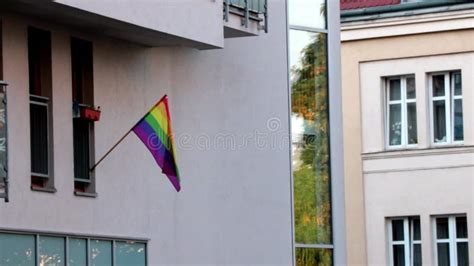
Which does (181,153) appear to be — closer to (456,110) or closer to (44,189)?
(44,189)

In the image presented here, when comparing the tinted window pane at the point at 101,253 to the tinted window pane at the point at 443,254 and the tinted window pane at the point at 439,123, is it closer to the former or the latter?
the tinted window pane at the point at 443,254

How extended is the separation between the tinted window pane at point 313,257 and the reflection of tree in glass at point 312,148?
167mm

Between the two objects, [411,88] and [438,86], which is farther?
[411,88]

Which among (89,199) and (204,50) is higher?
(204,50)

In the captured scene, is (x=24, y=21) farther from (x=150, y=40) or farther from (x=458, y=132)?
(x=458, y=132)

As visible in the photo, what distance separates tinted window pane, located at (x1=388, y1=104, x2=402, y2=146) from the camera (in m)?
46.0

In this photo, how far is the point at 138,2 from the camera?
27234 mm

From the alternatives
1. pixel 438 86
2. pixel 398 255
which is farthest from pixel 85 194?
pixel 398 255

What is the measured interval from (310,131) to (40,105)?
26.7 ft

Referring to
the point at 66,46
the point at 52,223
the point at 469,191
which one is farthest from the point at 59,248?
the point at 469,191

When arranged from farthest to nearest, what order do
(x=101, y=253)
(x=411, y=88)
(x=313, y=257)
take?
1. (x=411, y=88)
2. (x=313, y=257)
3. (x=101, y=253)

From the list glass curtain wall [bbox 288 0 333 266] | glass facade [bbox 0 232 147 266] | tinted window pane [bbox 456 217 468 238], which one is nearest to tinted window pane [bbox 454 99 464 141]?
tinted window pane [bbox 456 217 468 238]

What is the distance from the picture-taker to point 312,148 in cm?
3391

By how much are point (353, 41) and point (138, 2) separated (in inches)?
773
